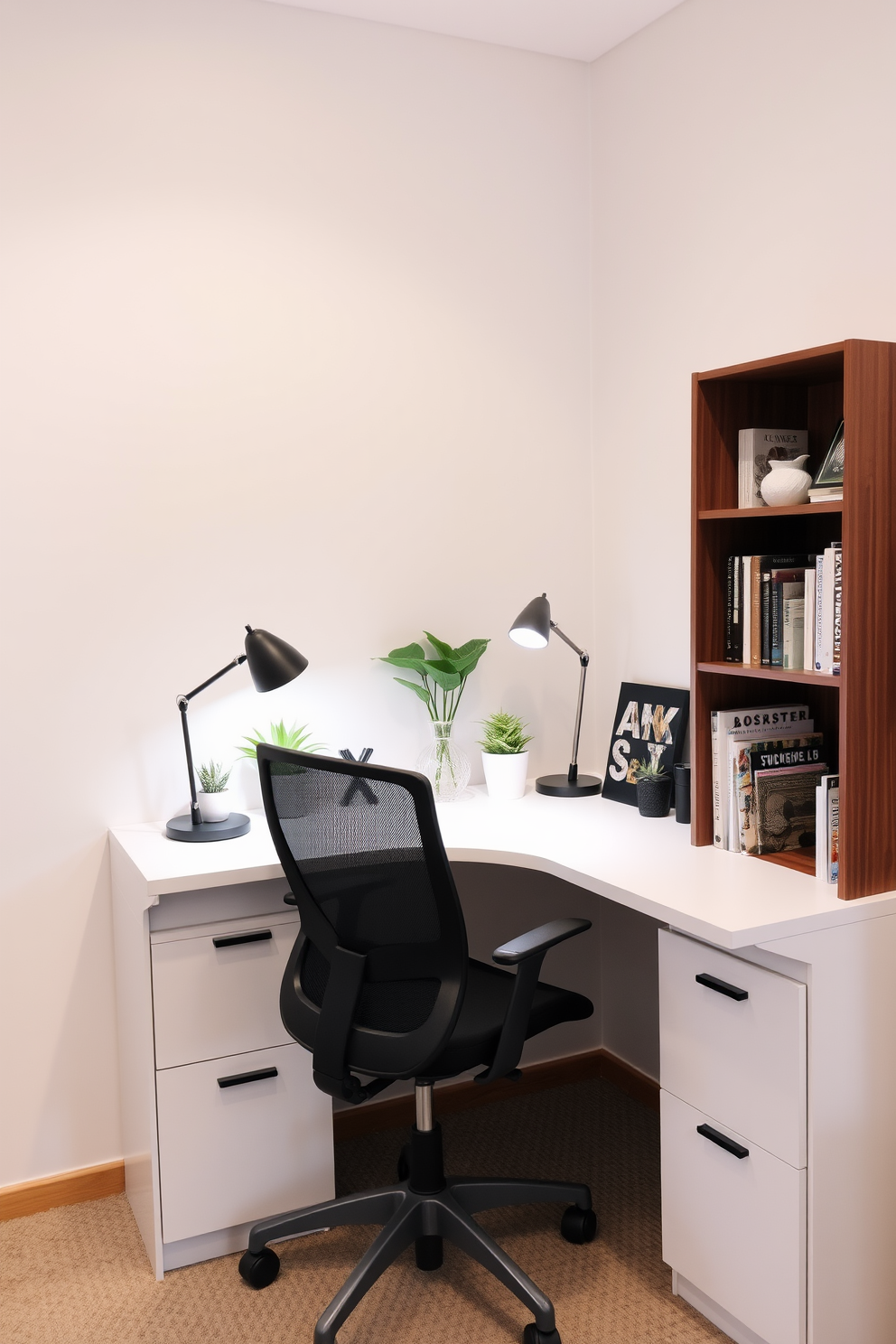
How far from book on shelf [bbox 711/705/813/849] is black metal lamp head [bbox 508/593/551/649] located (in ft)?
1.65

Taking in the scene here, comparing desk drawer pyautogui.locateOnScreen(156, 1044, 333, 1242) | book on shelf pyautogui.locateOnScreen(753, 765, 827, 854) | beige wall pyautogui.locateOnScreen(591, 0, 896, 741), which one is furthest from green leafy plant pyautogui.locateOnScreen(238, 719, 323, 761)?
book on shelf pyautogui.locateOnScreen(753, 765, 827, 854)

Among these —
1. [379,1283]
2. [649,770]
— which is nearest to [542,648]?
[649,770]

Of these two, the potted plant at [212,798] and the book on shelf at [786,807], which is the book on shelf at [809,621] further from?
the potted plant at [212,798]

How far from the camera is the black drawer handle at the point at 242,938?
2172 millimetres

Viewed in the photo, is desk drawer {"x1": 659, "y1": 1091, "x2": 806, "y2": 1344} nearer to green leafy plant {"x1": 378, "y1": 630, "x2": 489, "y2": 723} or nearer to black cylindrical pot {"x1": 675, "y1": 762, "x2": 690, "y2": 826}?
black cylindrical pot {"x1": 675, "y1": 762, "x2": 690, "y2": 826}

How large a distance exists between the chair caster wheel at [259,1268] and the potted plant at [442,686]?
3.39 feet

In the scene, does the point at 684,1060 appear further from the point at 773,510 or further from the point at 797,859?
the point at 773,510

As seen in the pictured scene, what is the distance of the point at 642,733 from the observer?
8.87 feet

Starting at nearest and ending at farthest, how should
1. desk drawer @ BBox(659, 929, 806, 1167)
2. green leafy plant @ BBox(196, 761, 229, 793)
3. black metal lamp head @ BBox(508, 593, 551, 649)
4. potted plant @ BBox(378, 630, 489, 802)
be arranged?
1. desk drawer @ BBox(659, 929, 806, 1167)
2. green leafy plant @ BBox(196, 761, 229, 793)
3. black metal lamp head @ BBox(508, 593, 551, 649)
4. potted plant @ BBox(378, 630, 489, 802)

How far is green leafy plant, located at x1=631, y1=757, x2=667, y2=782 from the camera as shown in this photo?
2.52 metres

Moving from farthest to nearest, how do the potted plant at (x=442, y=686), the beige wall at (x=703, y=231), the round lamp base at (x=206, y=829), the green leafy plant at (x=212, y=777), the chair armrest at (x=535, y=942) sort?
1. the potted plant at (x=442, y=686)
2. the green leafy plant at (x=212, y=777)
3. the round lamp base at (x=206, y=829)
4. the beige wall at (x=703, y=231)
5. the chair armrest at (x=535, y=942)

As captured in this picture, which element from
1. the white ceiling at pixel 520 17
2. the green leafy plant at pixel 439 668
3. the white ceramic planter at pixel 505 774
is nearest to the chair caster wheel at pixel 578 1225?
the white ceramic planter at pixel 505 774

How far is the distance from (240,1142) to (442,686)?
1114 mm

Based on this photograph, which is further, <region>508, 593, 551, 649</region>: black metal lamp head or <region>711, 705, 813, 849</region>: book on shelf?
<region>508, 593, 551, 649</region>: black metal lamp head
